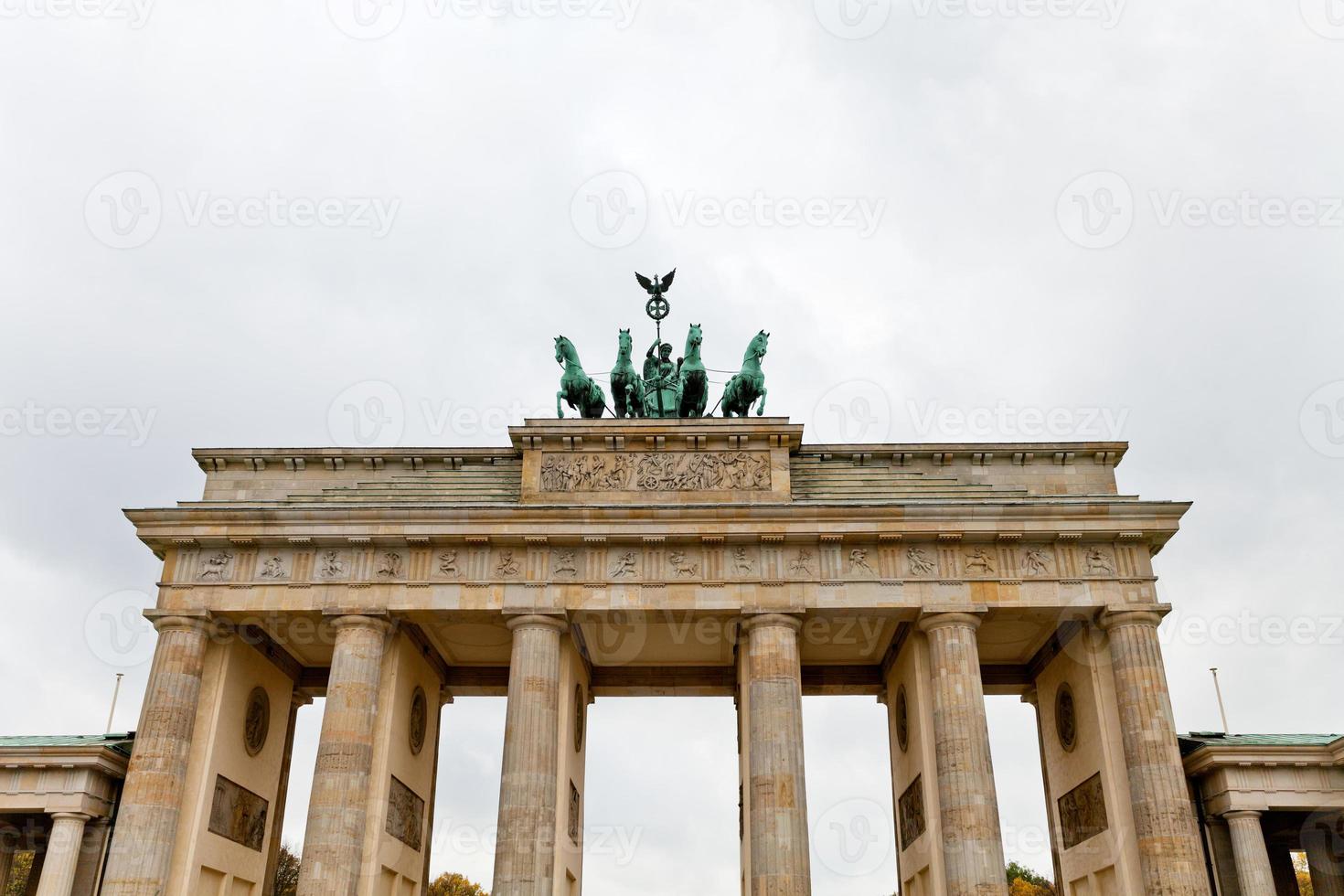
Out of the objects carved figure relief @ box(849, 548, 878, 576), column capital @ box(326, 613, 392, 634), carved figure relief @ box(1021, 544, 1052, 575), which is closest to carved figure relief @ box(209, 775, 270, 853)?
column capital @ box(326, 613, 392, 634)

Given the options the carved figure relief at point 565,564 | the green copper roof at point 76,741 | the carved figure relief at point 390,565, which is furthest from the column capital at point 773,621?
the green copper roof at point 76,741

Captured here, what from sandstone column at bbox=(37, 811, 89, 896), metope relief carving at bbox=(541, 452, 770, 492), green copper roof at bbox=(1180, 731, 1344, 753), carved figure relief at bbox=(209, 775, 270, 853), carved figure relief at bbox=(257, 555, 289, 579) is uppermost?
metope relief carving at bbox=(541, 452, 770, 492)

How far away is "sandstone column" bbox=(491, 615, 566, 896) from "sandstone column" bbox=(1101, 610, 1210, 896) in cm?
1336

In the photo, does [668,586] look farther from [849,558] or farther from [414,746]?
[414,746]

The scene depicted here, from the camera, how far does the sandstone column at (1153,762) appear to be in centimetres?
2252

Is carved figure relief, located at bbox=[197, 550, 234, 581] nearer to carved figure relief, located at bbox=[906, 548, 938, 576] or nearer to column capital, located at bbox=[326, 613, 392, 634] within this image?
column capital, located at bbox=[326, 613, 392, 634]

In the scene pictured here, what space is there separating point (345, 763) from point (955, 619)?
48.7ft

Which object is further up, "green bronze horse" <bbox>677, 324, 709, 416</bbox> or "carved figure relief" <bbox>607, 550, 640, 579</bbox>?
"green bronze horse" <bbox>677, 324, 709, 416</bbox>

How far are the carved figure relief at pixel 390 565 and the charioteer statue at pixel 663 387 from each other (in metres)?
6.14

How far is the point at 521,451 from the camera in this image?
27656 mm

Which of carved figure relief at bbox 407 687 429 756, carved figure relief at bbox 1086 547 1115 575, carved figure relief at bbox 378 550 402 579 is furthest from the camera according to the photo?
carved figure relief at bbox 407 687 429 756

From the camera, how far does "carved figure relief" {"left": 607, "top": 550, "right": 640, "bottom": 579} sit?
84.0 feet

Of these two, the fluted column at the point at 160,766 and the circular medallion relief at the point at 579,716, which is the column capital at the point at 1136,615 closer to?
the circular medallion relief at the point at 579,716

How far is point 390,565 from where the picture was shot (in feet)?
84.6
